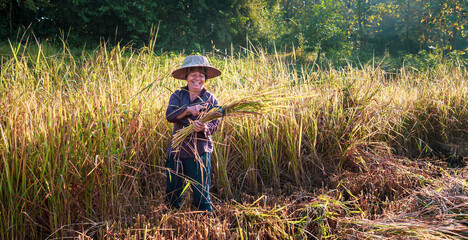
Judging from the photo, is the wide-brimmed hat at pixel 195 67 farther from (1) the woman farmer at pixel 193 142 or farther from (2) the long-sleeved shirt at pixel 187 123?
→ (2) the long-sleeved shirt at pixel 187 123

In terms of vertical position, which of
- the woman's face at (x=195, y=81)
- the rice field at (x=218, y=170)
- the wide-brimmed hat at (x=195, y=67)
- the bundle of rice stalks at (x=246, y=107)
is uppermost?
the wide-brimmed hat at (x=195, y=67)

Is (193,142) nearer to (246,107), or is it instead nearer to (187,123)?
(187,123)

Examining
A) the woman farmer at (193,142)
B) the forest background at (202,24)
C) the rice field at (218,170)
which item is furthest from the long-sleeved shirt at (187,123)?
the forest background at (202,24)

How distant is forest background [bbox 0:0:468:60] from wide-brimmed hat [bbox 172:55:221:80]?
16.5ft

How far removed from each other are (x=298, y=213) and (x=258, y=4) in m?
15.8

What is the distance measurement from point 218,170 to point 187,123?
2.04 feet

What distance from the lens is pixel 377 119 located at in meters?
3.73

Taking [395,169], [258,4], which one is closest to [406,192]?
[395,169]

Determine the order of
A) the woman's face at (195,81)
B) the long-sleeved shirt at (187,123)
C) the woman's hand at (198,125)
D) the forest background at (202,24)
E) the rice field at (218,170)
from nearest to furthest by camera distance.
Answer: the rice field at (218,170) → the woman's hand at (198,125) → the long-sleeved shirt at (187,123) → the woman's face at (195,81) → the forest background at (202,24)

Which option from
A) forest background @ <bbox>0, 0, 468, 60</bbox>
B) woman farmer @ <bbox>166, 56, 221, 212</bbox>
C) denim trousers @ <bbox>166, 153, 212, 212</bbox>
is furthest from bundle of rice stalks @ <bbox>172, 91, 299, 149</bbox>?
forest background @ <bbox>0, 0, 468, 60</bbox>

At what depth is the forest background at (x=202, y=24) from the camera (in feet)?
35.6

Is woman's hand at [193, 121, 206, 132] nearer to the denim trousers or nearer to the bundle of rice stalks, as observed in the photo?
the bundle of rice stalks

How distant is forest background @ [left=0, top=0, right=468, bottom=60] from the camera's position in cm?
1086

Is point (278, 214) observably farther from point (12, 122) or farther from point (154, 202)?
point (12, 122)
